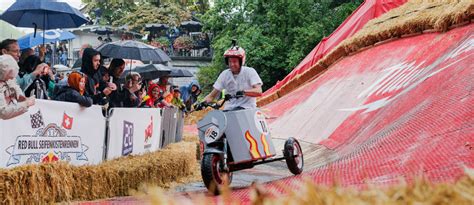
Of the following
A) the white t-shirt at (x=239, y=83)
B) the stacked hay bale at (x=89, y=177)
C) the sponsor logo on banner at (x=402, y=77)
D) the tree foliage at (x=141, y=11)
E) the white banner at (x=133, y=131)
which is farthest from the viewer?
the tree foliage at (x=141, y=11)

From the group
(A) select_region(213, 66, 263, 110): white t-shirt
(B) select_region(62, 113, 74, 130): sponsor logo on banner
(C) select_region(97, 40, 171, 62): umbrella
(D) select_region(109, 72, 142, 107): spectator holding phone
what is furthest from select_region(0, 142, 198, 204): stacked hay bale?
(C) select_region(97, 40, 171, 62): umbrella

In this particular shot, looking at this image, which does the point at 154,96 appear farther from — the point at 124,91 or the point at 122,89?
the point at 124,91

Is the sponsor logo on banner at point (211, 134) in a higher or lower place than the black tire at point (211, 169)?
higher

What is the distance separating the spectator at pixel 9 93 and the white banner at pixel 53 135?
0.17 m

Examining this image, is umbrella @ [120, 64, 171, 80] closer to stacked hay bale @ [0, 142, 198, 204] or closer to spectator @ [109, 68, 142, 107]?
spectator @ [109, 68, 142, 107]

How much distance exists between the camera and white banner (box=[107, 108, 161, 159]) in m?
9.55

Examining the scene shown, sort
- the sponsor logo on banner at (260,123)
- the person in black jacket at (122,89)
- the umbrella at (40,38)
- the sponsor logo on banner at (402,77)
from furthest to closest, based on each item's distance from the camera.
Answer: the umbrella at (40,38) → the sponsor logo on banner at (402,77) → the person in black jacket at (122,89) → the sponsor logo on banner at (260,123)

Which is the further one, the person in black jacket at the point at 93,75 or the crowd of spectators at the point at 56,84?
the person in black jacket at the point at 93,75

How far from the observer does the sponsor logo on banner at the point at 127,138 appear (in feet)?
32.7

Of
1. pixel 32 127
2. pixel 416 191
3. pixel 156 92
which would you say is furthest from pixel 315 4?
pixel 416 191

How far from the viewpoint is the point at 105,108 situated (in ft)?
30.4

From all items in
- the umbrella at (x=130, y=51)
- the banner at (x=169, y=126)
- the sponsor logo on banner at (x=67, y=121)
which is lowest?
the banner at (x=169, y=126)

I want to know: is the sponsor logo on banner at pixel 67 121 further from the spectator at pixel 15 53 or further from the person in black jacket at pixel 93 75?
the person in black jacket at pixel 93 75

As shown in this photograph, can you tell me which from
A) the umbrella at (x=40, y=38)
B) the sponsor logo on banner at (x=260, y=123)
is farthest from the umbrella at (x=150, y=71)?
the sponsor logo on banner at (x=260, y=123)
